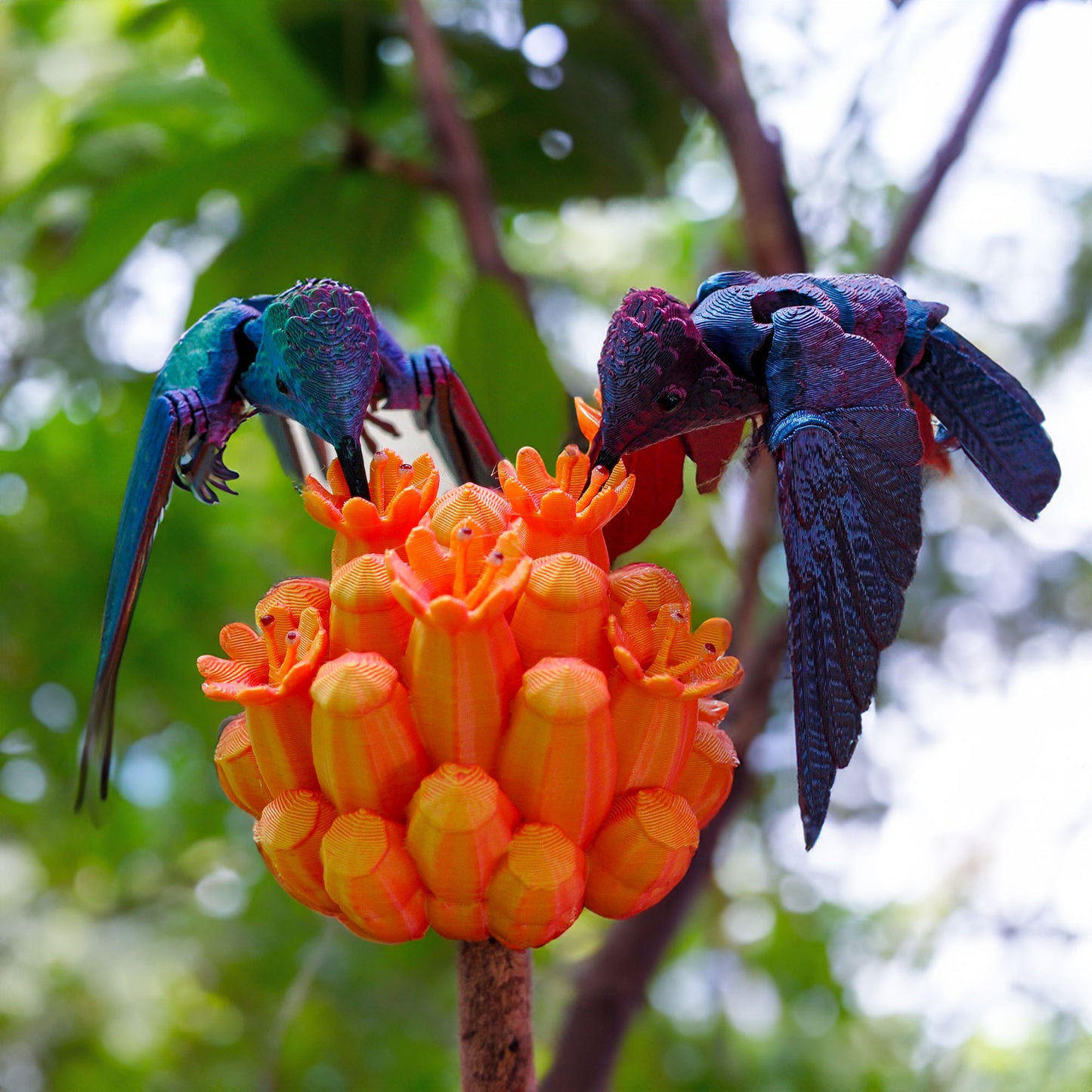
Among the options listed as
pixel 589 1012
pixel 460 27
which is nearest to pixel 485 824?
pixel 589 1012

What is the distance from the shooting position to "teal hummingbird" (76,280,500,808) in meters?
0.48

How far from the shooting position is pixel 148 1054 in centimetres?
157

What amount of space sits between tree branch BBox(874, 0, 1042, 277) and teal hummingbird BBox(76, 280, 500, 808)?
622mm

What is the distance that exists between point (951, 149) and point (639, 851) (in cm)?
91

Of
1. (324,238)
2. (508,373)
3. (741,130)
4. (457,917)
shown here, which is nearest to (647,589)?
(457,917)

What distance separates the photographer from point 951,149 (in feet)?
3.61

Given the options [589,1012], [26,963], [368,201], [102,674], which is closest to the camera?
[102,674]

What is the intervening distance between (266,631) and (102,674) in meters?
0.11

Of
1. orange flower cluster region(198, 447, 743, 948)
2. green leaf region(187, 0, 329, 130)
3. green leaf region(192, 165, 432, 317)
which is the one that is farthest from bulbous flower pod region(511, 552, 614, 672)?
green leaf region(187, 0, 329, 130)

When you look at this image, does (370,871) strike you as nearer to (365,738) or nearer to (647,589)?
(365,738)

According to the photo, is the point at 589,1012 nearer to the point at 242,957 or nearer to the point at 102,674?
the point at 242,957

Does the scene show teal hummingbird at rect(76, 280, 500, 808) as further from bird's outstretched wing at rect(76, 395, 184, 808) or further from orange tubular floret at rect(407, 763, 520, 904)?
orange tubular floret at rect(407, 763, 520, 904)

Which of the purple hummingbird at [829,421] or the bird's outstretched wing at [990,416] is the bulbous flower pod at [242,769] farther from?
the bird's outstretched wing at [990,416]

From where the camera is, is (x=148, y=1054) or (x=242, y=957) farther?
(x=148, y=1054)
